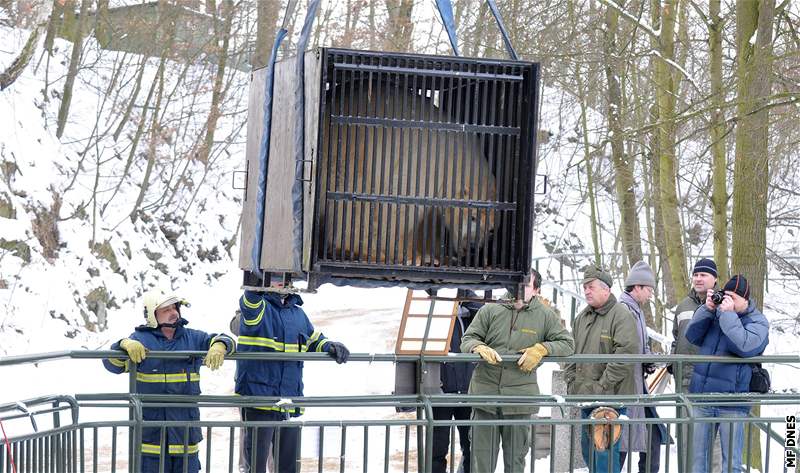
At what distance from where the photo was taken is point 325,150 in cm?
499

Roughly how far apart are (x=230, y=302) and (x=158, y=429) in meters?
16.5

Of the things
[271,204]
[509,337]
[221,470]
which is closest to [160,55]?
[221,470]

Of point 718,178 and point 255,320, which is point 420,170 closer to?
point 255,320

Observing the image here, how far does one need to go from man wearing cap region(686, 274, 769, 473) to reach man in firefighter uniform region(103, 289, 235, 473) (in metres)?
3.64

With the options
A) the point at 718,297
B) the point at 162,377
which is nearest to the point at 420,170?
the point at 162,377

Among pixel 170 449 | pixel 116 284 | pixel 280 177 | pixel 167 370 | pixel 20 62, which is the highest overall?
pixel 20 62

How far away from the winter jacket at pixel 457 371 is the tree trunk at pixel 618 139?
5.08 metres

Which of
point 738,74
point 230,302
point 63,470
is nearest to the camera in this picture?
point 63,470

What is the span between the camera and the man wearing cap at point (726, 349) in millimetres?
8055

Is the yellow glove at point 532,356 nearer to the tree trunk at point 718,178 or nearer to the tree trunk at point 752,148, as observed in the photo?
the tree trunk at point 752,148

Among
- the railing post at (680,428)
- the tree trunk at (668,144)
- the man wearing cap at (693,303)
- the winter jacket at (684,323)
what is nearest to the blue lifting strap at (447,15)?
the railing post at (680,428)

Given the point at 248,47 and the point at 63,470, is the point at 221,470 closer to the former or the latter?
the point at 63,470

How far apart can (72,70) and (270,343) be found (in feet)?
51.1

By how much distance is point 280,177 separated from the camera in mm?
5383
